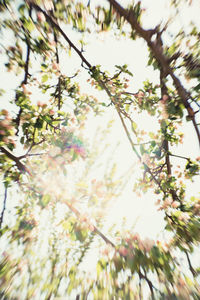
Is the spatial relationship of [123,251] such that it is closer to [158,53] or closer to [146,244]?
[146,244]

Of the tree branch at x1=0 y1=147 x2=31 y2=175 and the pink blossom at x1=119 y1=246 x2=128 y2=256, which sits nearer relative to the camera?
the pink blossom at x1=119 y1=246 x2=128 y2=256

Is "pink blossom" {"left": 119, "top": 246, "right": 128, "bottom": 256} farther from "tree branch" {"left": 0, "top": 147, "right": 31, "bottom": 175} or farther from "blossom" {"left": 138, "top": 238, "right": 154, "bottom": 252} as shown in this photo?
"tree branch" {"left": 0, "top": 147, "right": 31, "bottom": 175}

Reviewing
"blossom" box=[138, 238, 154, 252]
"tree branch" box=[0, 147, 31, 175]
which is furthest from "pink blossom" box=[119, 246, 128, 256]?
"tree branch" box=[0, 147, 31, 175]

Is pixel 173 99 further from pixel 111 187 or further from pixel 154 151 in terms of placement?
pixel 111 187

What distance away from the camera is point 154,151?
2525mm

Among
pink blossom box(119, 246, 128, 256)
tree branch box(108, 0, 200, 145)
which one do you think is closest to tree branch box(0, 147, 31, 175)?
pink blossom box(119, 246, 128, 256)

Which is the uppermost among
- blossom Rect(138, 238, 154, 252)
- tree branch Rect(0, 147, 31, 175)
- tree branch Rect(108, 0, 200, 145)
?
tree branch Rect(108, 0, 200, 145)

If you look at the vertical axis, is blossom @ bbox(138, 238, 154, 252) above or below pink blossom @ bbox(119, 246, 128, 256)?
above

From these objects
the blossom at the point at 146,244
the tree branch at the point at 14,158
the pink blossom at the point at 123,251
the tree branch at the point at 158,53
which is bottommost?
the pink blossom at the point at 123,251

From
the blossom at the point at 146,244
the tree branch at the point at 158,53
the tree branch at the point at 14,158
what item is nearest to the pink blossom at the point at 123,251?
the blossom at the point at 146,244

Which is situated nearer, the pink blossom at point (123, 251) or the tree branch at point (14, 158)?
the pink blossom at point (123, 251)

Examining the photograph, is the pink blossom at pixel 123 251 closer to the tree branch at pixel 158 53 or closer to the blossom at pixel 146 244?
the blossom at pixel 146 244

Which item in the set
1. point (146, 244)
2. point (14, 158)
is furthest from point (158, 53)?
point (14, 158)

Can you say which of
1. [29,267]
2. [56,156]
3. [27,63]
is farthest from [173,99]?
[29,267]
